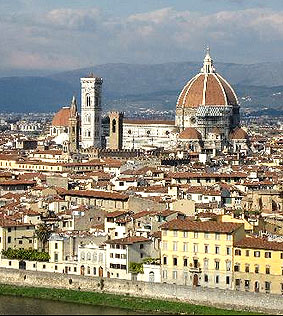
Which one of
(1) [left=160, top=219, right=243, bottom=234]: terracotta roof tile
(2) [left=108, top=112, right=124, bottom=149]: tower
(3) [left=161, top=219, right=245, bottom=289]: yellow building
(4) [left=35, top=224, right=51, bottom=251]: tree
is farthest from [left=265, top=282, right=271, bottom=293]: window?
(2) [left=108, top=112, right=124, bottom=149]: tower

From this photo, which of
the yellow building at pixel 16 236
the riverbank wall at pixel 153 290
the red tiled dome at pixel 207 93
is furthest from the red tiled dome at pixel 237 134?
the riverbank wall at pixel 153 290

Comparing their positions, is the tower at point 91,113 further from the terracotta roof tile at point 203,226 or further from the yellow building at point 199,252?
the yellow building at point 199,252

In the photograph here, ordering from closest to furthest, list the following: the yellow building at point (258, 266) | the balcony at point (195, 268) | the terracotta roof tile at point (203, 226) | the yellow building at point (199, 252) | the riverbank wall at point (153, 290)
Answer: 1. the riverbank wall at point (153, 290)
2. the yellow building at point (258, 266)
3. the yellow building at point (199, 252)
4. the terracotta roof tile at point (203, 226)
5. the balcony at point (195, 268)

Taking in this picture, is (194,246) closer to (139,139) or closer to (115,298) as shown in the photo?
(115,298)

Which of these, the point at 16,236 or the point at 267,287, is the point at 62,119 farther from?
the point at 267,287

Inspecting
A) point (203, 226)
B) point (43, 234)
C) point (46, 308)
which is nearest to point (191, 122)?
point (43, 234)

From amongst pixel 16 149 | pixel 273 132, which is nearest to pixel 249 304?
pixel 16 149
